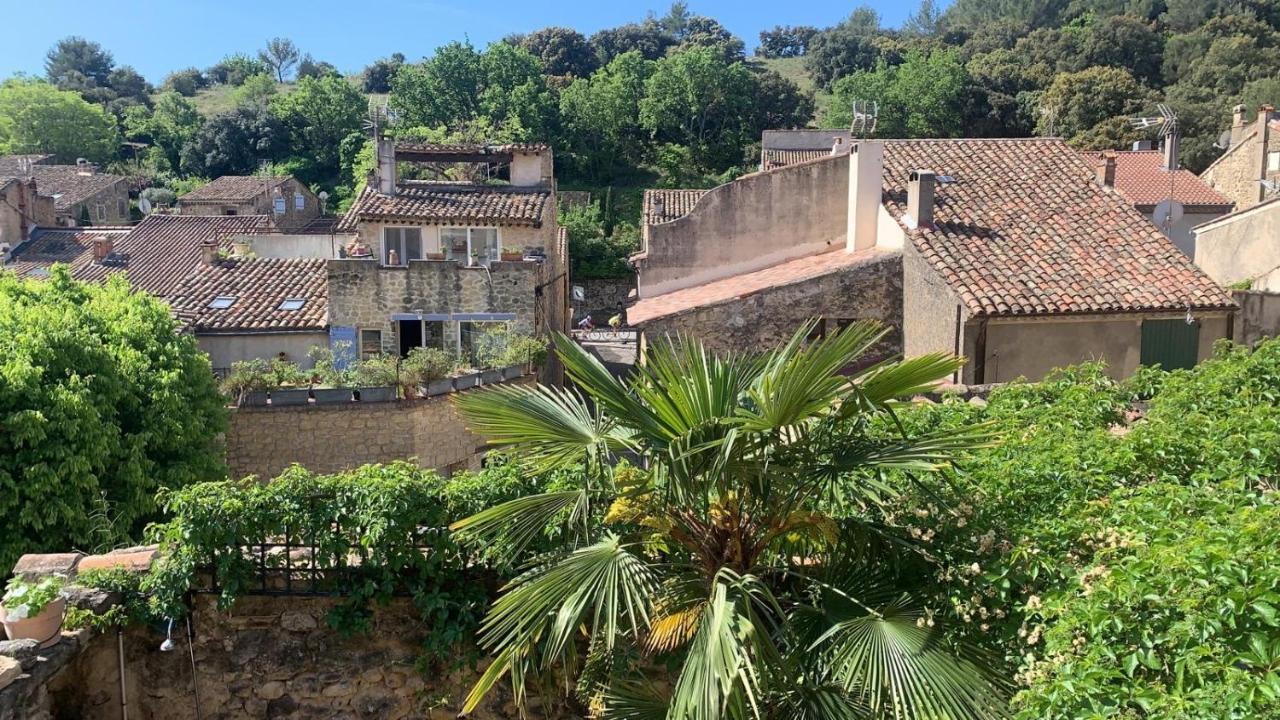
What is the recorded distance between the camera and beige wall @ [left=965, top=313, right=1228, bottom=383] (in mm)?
14547

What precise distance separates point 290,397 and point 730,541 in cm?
1370

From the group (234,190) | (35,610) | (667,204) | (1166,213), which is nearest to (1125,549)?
(35,610)

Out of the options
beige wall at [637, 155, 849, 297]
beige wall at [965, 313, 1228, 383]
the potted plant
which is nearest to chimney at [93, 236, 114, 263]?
beige wall at [637, 155, 849, 297]

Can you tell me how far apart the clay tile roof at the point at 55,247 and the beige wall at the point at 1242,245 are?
38.0m

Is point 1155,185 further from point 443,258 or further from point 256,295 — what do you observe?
point 256,295

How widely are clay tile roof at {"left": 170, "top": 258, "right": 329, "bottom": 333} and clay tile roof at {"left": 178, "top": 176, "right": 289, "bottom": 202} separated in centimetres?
3038

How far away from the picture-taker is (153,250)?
36125 millimetres

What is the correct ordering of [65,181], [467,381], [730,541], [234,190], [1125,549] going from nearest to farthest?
[1125,549] → [730,541] → [467,381] → [234,190] → [65,181]

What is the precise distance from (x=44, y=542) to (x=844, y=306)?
500 inches

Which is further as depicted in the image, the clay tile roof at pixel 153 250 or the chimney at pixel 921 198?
the clay tile roof at pixel 153 250

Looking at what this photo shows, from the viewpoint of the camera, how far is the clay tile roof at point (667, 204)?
36688mm

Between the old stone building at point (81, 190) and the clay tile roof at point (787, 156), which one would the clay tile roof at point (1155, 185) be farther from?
the old stone building at point (81, 190)

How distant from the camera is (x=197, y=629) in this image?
310 inches

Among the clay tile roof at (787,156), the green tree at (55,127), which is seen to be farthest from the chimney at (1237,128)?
the green tree at (55,127)
